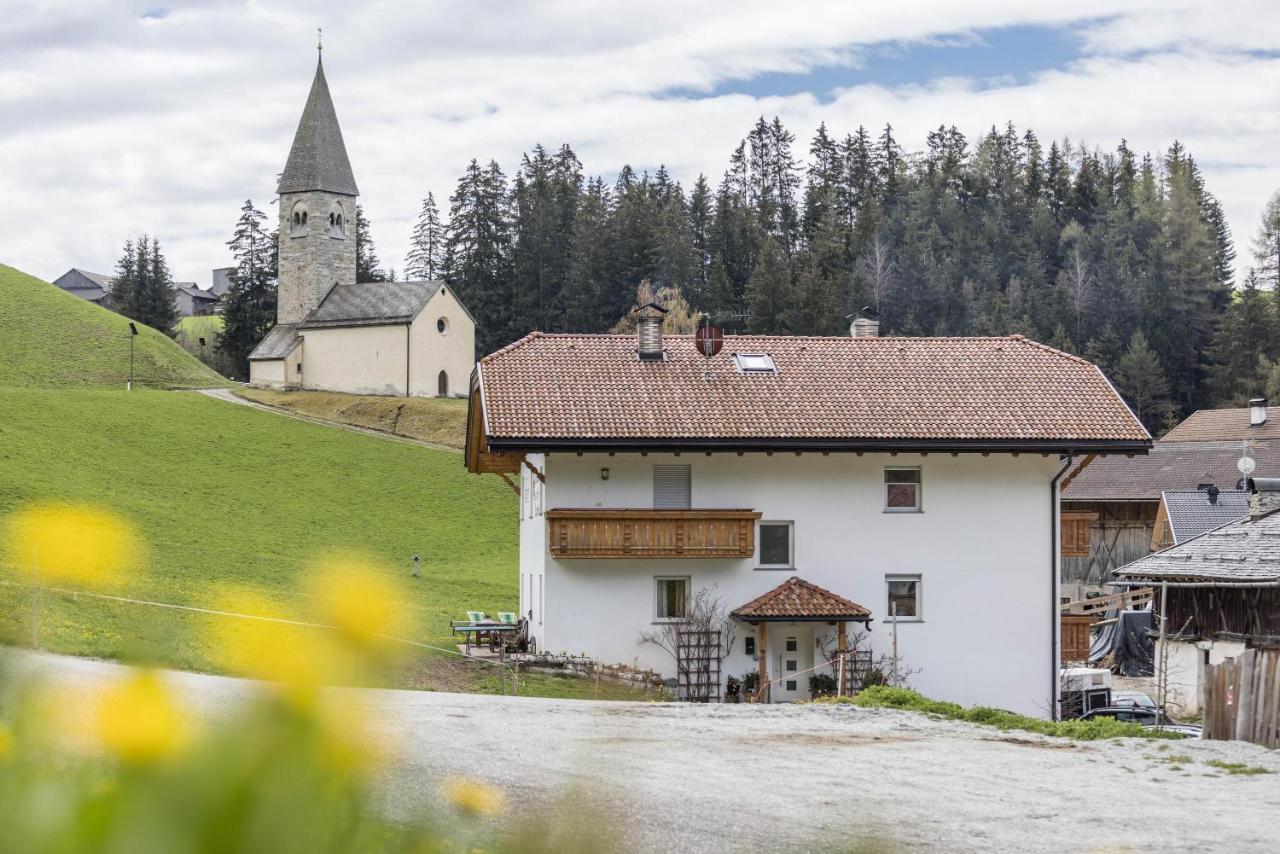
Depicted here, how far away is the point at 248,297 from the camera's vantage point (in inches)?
4063

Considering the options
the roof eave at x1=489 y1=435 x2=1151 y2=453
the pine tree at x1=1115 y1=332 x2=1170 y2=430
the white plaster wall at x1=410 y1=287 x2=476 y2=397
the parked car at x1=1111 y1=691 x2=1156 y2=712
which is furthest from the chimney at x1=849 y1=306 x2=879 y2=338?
the pine tree at x1=1115 y1=332 x2=1170 y2=430

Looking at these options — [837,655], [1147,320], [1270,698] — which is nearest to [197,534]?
[837,655]

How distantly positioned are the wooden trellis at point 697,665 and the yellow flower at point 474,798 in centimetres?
3025

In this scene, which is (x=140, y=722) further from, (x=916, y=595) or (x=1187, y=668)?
(x=1187, y=668)

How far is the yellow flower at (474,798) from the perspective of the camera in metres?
1.77

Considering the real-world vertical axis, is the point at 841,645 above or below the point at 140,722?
below

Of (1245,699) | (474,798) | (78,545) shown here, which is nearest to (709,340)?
(1245,699)

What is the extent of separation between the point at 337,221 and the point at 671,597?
64769 millimetres

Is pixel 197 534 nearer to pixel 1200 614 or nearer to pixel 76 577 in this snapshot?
pixel 1200 614

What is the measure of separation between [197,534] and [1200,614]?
28.7 m

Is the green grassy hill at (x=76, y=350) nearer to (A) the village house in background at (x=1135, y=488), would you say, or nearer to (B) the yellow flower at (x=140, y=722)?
(A) the village house in background at (x=1135, y=488)

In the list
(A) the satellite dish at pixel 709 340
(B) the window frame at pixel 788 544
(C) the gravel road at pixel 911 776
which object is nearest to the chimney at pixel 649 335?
(A) the satellite dish at pixel 709 340

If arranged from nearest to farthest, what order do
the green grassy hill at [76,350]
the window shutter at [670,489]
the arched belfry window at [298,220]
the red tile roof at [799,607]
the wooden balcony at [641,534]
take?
the red tile roof at [799,607]
the wooden balcony at [641,534]
the window shutter at [670,489]
the green grassy hill at [76,350]
the arched belfry window at [298,220]

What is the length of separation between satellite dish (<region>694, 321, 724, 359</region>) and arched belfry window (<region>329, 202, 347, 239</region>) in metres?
59.1
